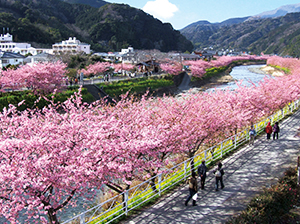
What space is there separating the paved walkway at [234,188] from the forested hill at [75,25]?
111 m

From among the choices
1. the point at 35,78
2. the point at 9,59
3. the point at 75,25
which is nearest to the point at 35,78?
the point at 35,78

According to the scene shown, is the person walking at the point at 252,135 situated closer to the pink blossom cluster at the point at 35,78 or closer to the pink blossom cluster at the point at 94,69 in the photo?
the pink blossom cluster at the point at 35,78

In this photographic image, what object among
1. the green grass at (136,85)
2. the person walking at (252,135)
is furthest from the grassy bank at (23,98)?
the person walking at (252,135)

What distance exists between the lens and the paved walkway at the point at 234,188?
11.4 m

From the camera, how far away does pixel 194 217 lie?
1130cm

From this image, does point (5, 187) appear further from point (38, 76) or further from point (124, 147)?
point (38, 76)

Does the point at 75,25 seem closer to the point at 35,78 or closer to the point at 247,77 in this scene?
the point at 247,77

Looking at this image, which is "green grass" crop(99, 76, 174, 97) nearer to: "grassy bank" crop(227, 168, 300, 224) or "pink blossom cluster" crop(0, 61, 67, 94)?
"pink blossom cluster" crop(0, 61, 67, 94)

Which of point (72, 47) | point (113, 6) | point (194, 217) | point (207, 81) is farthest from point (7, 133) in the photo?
point (113, 6)

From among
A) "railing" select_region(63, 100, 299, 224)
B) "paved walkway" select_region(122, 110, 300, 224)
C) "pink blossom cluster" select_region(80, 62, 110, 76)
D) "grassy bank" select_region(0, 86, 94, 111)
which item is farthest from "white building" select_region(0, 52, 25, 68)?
"paved walkway" select_region(122, 110, 300, 224)

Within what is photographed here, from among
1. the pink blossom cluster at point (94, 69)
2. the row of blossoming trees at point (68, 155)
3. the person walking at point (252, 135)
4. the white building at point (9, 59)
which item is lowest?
the person walking at point (252, 135)

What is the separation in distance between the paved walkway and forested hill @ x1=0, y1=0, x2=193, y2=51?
363 feet

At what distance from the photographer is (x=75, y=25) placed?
596 ft

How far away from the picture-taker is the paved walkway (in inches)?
449
